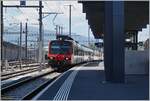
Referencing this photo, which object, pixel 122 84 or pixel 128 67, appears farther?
pixel 128 67

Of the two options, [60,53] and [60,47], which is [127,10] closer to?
[60,47]

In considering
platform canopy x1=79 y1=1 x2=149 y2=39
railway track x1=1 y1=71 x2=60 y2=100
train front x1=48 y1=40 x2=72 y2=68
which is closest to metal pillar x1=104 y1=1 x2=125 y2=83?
railway track x1=1 y1=71 x2=60 y2=100

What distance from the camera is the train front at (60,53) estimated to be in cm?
4697

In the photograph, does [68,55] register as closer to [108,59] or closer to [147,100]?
[108,59]

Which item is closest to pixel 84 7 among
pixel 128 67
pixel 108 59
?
pixel 128 67

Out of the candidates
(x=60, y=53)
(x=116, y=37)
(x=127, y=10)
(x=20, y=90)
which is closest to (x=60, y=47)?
(x=60, y=53)

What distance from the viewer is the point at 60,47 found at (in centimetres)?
4731

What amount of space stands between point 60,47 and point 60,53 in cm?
55

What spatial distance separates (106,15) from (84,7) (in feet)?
38.7

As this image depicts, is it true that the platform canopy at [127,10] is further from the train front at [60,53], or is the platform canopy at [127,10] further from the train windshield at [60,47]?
the train front at [60,53]

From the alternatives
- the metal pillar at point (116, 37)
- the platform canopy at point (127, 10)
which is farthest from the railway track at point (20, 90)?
the platform canopy at point (127, 10)

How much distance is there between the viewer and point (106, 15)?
25.8m

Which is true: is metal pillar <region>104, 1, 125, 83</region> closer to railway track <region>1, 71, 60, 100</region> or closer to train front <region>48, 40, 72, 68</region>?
railway track <region>1, 71, 60, 100</region>

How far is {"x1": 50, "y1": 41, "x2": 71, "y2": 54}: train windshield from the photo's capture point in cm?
4700
